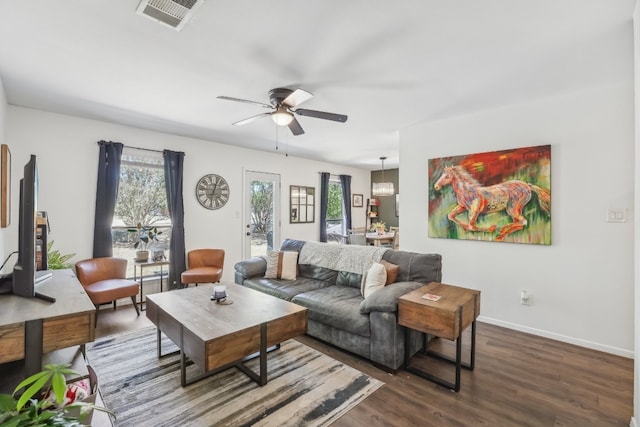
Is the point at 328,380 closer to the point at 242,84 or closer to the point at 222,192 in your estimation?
the point at 242,84

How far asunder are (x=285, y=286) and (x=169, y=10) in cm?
273

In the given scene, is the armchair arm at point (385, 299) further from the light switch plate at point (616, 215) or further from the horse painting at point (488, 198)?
the light switch plate at point (616, 215)

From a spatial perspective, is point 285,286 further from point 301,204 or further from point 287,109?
point 301,204

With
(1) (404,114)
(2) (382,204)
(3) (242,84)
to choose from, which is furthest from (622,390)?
(2) (382,204)

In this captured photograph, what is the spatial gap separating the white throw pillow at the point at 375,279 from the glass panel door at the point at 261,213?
317 cm

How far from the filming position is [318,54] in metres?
2.32

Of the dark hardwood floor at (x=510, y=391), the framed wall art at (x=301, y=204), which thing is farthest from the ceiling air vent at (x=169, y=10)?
the framed wall art at (x=301, y=204)

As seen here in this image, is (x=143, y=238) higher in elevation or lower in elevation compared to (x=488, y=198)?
lower

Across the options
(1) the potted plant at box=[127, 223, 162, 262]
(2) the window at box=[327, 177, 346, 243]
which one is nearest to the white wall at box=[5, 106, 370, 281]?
(1) the potted plant at box=[127, 223, 162, 262]

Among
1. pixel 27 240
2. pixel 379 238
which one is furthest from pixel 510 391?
pixel 379 238

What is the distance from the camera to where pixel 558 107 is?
3.12 metres

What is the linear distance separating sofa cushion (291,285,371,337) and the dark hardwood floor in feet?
0.95

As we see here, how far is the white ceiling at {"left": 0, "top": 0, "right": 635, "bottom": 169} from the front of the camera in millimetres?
1841

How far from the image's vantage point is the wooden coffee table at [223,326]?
6.45ft
